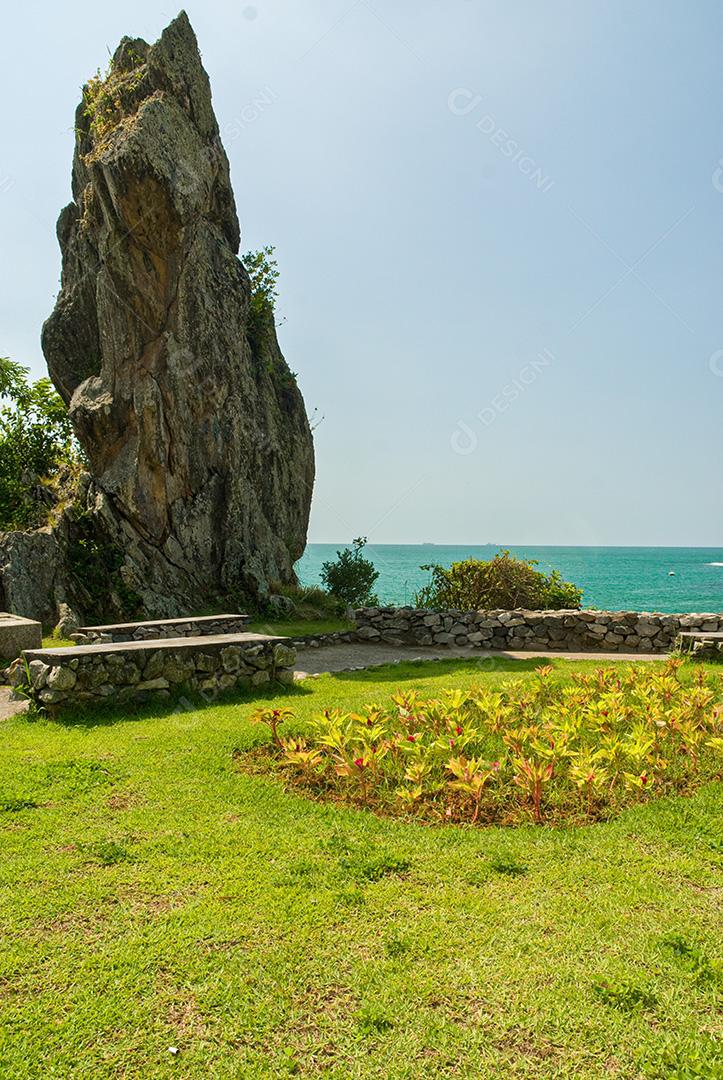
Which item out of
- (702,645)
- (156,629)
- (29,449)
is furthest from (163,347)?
(702,645)

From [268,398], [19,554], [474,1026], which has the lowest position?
[474,1026]

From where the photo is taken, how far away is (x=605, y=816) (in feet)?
17.7

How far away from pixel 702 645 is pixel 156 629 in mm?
10723

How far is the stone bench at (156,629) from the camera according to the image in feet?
40.1

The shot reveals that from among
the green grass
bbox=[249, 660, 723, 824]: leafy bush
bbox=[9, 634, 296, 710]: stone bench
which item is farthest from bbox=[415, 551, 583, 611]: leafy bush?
bbox=[249, 660, 723, 824]: leafy bush

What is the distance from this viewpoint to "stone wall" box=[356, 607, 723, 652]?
1527cm

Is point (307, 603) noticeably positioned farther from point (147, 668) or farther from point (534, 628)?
point (147, 668)

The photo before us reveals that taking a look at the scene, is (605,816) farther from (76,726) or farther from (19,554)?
(19,554)

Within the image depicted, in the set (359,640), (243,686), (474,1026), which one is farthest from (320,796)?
(359,640)

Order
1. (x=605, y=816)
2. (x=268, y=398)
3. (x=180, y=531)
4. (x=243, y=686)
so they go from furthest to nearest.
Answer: (x=268, y=398), (x=180, y=531), (x=243, y=686), (x=605, y=816)

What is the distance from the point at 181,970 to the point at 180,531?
57.6 ft

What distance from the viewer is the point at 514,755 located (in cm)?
638

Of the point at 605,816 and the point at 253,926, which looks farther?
the point at 605,816

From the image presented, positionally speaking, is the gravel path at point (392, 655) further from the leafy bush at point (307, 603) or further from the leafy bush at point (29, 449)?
the leafy bush at point (29, 449)
